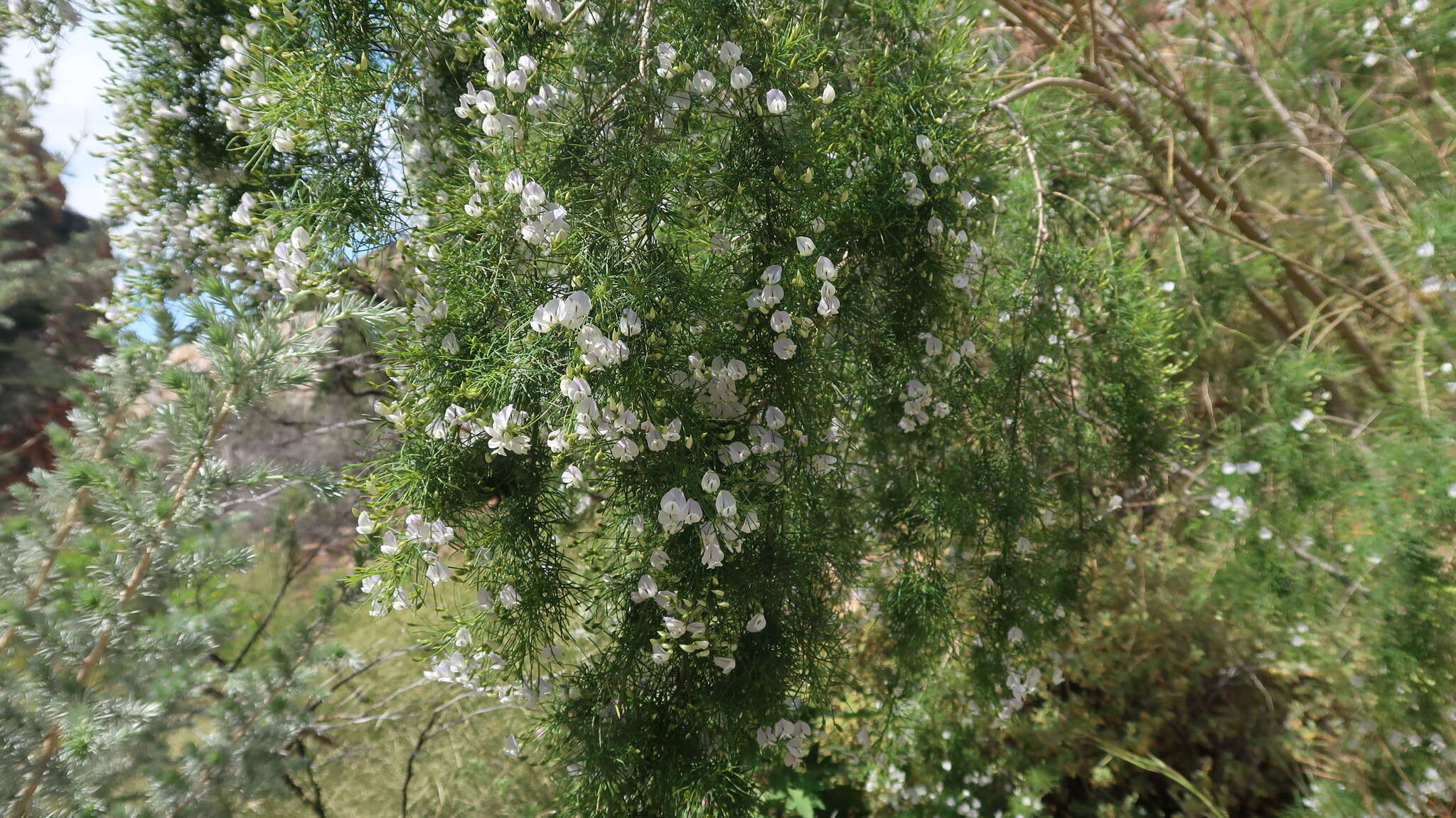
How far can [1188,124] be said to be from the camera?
3.00 metres

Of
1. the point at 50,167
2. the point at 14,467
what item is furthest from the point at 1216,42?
the point at 14,467

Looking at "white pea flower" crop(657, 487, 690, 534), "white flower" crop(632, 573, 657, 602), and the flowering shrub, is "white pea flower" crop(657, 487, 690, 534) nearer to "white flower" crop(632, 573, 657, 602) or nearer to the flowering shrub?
the flowering shrub

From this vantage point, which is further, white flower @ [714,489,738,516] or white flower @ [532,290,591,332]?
white flower @ [714,489,738,516]

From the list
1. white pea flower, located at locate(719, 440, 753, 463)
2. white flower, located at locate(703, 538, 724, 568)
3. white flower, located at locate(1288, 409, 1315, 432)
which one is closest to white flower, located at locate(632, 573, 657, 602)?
white flower, located at locate(703, 538, 724, 568)

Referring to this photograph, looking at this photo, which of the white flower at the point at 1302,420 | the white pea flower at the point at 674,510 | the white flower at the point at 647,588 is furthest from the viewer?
the white flower at the point at 1302,420

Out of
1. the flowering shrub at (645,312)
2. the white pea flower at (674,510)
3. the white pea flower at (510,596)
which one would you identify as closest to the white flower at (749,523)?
the flowering shrub at (645,312)

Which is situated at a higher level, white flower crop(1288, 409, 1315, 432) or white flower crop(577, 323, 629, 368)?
white flower crop(577, 323, 629, 368)

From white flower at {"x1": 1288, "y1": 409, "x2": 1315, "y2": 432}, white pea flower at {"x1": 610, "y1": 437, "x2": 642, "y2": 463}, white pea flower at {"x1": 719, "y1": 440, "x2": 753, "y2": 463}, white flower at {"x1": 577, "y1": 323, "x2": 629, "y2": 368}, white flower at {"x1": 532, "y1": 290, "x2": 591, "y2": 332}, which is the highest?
white flower at {"x1": 532, "y1": 290, "x2": 591, "y2": 332}

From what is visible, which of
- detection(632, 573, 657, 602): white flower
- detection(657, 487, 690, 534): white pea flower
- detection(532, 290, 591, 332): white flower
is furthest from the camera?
detection(632, 573, 657, 602): white flower

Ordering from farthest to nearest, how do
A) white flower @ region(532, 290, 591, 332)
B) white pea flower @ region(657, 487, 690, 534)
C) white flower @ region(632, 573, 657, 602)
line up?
white flower @ region(632, 573, 657, 602) < white pea flower @ region(657, 487, 690, 534) < white flower @ region(532, 290, 591, 332)

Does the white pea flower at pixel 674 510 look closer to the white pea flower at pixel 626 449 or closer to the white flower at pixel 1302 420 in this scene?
the white pea flower at pixel 626 449

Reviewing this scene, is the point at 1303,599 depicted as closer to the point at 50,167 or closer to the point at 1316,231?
the point at 1316,231

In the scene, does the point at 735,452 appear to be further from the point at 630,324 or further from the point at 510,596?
the point at 510,596

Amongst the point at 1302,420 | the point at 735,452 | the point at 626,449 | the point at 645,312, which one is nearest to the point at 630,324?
the point at 645,312
